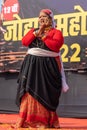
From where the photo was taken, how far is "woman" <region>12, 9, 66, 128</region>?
4.05 meters

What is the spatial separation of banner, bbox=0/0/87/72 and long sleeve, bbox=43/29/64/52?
1.96 m

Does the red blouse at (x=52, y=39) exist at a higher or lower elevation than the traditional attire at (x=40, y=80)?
higher

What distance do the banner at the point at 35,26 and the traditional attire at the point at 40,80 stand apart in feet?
6.34

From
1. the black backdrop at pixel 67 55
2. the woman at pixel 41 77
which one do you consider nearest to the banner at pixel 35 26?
the black backdrop at pixel 67 55

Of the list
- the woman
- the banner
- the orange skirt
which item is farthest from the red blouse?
the banner

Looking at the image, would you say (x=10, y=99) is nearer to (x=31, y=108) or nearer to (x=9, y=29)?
(x=9, y=29)

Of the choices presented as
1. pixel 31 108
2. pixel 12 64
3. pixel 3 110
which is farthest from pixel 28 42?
pixel 3 110

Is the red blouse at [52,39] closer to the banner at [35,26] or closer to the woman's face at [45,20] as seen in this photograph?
the woman's face at [45,20]

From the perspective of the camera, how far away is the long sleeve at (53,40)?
4012 mm

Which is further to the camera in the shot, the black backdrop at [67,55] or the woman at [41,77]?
the black backdrop at [67,55]

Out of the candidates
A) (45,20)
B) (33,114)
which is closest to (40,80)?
(33,114)

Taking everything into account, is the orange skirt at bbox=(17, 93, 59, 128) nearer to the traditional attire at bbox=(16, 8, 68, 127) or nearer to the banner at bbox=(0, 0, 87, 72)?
the traditional attire at bbox=(16, 8, 68, 127)

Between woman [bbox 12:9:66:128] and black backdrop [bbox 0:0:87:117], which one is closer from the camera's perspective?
woman [bbox 12:9:66:128]

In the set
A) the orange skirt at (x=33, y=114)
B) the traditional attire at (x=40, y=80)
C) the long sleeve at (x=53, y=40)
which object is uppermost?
the long sleeve at (x=53, y=40)
